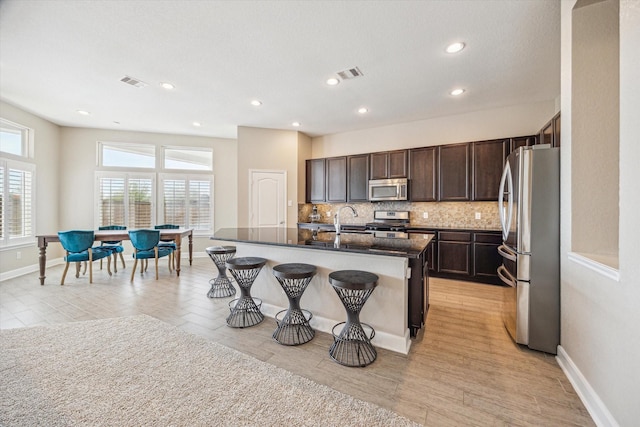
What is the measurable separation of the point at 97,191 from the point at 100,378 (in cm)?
548

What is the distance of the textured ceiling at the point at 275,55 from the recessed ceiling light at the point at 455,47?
0.08m

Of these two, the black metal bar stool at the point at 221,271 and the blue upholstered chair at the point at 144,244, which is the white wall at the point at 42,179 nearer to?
the blue upholstered chair at the point at 144,244

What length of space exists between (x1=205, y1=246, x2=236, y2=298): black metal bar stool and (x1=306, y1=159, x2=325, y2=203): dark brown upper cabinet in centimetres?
272

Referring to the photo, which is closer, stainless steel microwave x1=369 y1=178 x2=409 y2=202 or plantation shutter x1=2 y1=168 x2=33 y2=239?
plantation shutter x1=2 y1=168 x2=33 y2=239

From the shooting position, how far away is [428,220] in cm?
504

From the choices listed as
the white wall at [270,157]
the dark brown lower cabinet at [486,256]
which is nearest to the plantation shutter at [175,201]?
the white wall at [270,157]

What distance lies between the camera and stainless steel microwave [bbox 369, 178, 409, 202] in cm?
495

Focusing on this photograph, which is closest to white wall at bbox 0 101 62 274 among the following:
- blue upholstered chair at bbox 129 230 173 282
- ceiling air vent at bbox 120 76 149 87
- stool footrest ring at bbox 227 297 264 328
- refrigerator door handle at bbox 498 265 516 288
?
blue upholstered chair at bbox 129 230 173 282

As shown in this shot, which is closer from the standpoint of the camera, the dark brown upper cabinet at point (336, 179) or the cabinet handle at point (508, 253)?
the cabinet handle at point (508, 253)

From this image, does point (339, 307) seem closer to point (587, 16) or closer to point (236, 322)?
point (236, 322)

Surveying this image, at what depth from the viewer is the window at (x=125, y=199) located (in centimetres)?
585

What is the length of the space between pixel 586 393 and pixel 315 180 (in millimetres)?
5104

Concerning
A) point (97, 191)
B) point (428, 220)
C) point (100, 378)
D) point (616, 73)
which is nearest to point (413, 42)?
point (616, 73)

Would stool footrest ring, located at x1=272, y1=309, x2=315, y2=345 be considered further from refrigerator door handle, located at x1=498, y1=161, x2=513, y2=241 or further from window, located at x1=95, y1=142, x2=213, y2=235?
window, located at x1=95, y1=142, x2=213, y2=235
